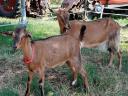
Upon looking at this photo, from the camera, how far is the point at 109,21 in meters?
8.56

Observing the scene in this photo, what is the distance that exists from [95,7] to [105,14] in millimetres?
518

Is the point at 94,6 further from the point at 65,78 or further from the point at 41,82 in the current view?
the point at 41,82

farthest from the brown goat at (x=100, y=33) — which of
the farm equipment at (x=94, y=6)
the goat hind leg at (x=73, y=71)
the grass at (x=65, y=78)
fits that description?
the farm equipment at (x=94, y=6)

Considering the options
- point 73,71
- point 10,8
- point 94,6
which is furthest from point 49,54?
point 10,8

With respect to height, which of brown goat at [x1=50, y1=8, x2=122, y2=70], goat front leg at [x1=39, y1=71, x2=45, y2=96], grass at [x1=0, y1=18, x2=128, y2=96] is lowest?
grass at [x1=0, y1=18, x2=128, y2=96]

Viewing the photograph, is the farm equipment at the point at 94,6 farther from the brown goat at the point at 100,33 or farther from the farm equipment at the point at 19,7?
the brown goat at the point at 100,33

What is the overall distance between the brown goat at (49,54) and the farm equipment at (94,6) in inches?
290

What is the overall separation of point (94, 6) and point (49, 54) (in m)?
8.67

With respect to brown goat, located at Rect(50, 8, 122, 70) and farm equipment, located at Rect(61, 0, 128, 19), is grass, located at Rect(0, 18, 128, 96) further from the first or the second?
farm equipment, located at Rect(61, 0, 128, 19)

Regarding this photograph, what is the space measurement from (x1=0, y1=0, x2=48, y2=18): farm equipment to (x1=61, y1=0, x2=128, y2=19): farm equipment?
116cm

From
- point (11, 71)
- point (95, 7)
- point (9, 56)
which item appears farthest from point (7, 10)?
point (11, 71)

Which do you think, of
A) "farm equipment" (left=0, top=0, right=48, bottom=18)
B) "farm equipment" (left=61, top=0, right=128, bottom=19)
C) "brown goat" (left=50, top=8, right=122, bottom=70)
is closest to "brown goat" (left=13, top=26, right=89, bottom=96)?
"brown goat" (left=50, top=8, right=122, bottom=70)

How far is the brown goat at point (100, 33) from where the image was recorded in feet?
27.5

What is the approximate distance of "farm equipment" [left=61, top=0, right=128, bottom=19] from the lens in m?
14.5
